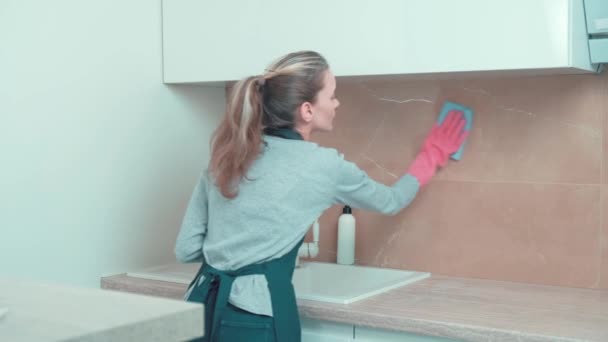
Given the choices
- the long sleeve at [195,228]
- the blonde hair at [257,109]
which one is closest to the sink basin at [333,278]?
the long sleeve at [195,228]

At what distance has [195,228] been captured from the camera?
6.40ft

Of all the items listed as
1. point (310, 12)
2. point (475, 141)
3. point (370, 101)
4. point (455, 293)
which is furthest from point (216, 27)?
point (455, 293)

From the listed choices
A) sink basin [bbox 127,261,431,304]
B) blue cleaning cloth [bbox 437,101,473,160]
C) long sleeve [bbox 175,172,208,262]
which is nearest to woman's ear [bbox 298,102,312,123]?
long sleeve [bbox 175,172,208,262]

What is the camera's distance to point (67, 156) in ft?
7.26

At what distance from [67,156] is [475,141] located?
3.56 ft

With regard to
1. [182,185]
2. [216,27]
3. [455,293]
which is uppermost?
[216,27]

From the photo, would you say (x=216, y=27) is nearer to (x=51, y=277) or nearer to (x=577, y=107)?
(x=51, y=277)

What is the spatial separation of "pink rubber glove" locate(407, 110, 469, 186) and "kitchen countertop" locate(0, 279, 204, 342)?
1325 mm

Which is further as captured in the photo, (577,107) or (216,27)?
(216,27)

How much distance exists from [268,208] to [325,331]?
1.14 feet

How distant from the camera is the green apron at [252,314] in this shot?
1801 mm

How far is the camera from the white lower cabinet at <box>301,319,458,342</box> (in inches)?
71.5

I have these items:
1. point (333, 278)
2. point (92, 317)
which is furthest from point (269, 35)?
point (92, 317)

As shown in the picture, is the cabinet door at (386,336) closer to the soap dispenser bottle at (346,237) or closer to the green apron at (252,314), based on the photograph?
the green apron at (252,314)
